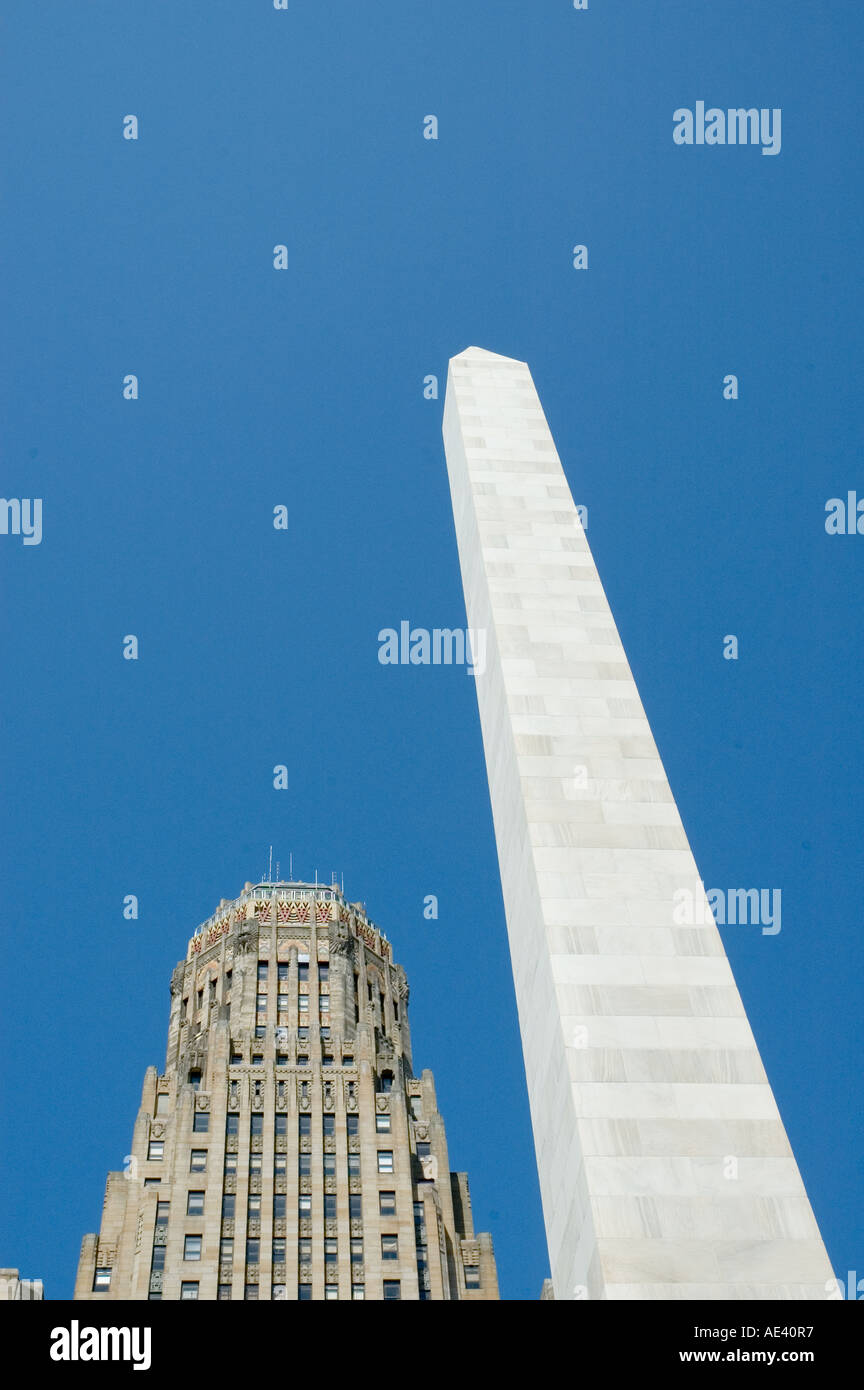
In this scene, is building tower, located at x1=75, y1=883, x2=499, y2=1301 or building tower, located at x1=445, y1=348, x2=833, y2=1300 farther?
building tower, located at x1=75, y1=883, x2=499, y2=1301

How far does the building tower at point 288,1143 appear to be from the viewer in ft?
256

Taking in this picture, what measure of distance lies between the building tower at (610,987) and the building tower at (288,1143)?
63.1 m

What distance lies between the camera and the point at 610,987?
53.2 ft

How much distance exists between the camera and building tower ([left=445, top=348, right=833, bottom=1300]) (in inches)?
557

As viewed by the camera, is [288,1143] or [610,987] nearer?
[610,987]

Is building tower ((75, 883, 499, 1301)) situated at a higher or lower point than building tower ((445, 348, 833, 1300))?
higher

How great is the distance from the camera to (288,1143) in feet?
284

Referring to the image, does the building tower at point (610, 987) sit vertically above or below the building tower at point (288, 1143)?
below

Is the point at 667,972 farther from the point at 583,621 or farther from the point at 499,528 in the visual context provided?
the point at 499,528

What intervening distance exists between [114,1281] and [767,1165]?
7159cm

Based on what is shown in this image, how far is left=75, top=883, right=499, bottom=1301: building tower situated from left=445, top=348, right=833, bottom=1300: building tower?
63072 millimetres

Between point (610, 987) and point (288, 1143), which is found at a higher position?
point (288, 1143)

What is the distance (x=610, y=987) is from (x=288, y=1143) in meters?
75.3

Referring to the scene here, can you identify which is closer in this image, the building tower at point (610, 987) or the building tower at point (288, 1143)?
the building tower at point (610, 987)
